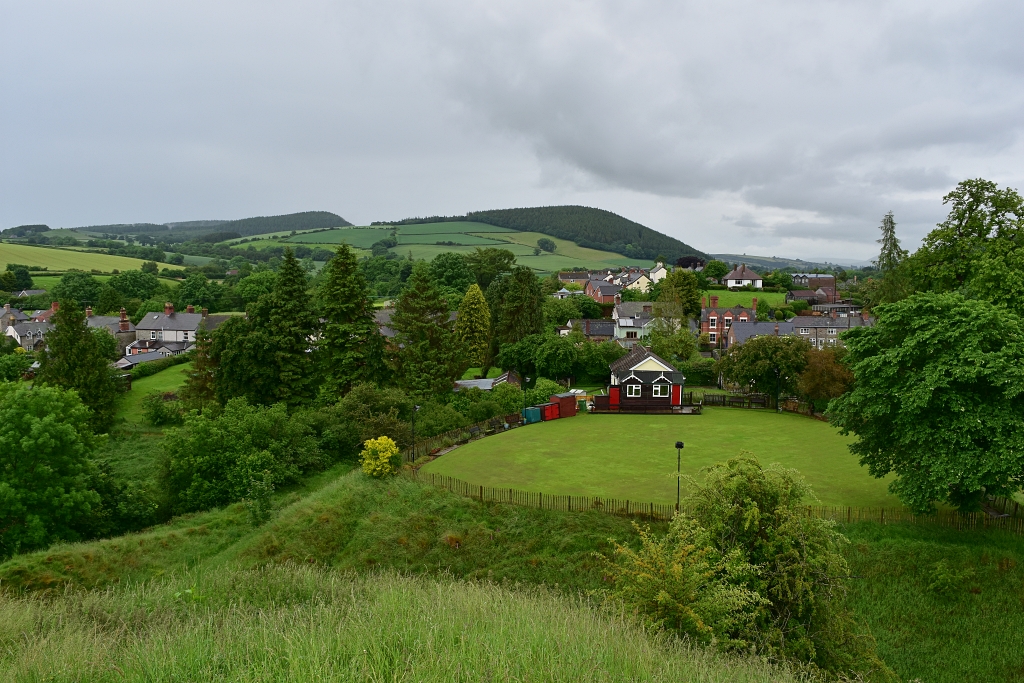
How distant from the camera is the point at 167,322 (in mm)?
77062

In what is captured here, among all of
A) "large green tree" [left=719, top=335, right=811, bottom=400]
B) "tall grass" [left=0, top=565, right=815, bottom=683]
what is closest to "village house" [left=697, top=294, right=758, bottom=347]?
"large green tree" [left=719, top=335, right=811, bottom=400]

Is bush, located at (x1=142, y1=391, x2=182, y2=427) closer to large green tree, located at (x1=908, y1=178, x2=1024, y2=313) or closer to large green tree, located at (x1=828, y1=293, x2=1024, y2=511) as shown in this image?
large green tree, located at (x1=828, y1=293, x2=1024, y2=511)

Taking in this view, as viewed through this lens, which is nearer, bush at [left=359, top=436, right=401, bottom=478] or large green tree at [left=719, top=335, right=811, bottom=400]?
bush at [left=359, top=436, right=401, bottom=478]

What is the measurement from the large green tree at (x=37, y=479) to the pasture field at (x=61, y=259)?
11655 centimetres

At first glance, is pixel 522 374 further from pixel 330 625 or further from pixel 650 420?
pixel 330 625

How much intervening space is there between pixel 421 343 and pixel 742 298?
65.9 metres

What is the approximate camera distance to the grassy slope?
567 inches

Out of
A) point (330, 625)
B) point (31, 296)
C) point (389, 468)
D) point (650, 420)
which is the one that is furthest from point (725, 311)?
point (31, 296)

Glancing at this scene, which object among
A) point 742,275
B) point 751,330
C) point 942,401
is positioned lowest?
point 751,330

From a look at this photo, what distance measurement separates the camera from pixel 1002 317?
18.2 meters

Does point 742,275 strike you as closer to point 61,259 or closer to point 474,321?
point 474,321

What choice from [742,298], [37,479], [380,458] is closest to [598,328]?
[742,298]

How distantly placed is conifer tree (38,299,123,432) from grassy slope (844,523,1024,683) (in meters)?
42.8

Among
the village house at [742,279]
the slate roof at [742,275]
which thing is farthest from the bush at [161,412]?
the slate roof at [742,275]
